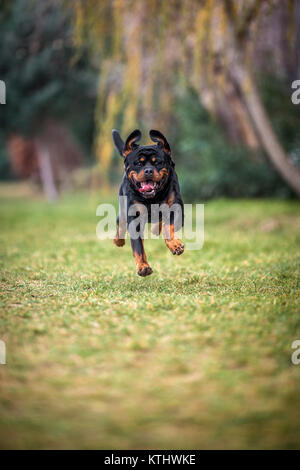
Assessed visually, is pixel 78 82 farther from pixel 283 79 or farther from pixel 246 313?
pixel 246 313

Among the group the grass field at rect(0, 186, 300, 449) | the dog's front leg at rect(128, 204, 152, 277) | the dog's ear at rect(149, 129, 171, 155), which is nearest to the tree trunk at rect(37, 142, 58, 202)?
the grass field at rect(0, 186, 300, 449)

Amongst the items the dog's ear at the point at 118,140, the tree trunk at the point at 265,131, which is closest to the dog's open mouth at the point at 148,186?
the dog's ear at the point at 118,140

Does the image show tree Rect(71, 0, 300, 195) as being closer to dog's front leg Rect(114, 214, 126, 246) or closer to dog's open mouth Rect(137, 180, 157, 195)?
dog's front leg Rect(114, 214, 126, 246)

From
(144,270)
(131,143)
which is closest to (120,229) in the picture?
(144,270)

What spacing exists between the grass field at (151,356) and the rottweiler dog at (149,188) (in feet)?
1.51

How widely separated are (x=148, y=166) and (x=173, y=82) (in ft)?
36.4

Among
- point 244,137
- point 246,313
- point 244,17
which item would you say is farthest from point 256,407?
point 244,137

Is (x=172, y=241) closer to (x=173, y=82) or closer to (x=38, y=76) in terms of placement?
(x=173, y=82)

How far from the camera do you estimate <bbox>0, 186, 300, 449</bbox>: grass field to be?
2125 millimetres

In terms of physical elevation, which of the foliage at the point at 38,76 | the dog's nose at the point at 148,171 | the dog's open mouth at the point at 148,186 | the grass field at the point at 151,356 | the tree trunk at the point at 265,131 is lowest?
the grass field at the point at 151,356

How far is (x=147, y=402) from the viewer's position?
231 centimetres

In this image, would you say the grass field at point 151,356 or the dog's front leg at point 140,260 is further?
the dog's front leg at point 140,260

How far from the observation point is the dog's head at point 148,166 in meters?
3.92

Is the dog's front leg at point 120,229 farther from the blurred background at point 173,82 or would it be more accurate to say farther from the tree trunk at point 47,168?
the tree trunk at point 47,168
